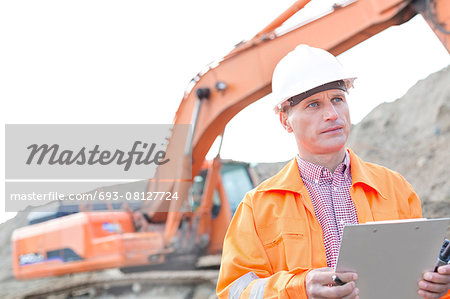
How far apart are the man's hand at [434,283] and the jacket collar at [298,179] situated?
32 cm

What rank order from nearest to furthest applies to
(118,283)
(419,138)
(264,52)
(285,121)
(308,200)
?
(308,200) → (285,121) → (264,52) → (118,283) → (419,138)

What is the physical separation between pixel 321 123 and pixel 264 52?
3.88 meters

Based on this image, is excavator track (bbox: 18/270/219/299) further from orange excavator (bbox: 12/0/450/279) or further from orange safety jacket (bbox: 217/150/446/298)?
orange safety jacket (bbox: 217/150/446/298)

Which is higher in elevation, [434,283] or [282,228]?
[282,228]

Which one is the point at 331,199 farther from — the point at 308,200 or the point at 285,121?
the point at 285,121

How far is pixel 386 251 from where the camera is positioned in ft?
5.15

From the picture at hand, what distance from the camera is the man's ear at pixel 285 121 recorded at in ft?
6.66

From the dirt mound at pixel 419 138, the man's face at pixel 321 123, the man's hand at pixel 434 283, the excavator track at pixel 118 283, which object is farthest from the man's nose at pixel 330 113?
the dirt mound at pixel 419 138

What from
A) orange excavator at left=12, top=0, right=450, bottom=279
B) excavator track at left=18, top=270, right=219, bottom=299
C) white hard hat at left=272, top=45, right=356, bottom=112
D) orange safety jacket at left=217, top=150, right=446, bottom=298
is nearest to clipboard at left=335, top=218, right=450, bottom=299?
orange safety jacket at left=217, top=150, right=446, bottom=298

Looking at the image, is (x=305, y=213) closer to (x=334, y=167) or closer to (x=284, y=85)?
(x=334, y=167)

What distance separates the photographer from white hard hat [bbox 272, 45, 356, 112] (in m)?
1.91

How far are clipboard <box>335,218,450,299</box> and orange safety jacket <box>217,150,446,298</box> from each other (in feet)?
0.58

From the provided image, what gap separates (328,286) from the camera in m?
1.54

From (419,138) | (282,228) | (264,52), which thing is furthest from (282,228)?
(419,138)
